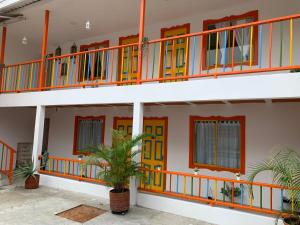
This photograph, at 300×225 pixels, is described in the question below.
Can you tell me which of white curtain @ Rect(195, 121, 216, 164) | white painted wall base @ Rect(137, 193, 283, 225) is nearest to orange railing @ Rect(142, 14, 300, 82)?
white curtain @ Rect(195, 121, 216, 164)

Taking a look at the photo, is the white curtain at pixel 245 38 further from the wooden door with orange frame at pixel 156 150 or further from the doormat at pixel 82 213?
the doormat at pixel 82 213

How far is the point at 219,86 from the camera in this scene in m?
4.62

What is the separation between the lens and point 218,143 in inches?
260

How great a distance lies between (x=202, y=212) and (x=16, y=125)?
319 inches

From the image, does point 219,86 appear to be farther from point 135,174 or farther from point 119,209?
point 119,209

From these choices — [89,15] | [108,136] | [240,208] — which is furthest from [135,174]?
[89,15]

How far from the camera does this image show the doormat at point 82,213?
15.9 ft

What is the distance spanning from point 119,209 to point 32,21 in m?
6.97

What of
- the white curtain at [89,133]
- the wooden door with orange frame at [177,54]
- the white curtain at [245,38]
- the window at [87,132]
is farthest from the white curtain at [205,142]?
the white curtain at [89,133]

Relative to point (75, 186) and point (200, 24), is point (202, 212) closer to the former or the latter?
point (75, 186)

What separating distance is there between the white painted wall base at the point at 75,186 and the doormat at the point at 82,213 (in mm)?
721

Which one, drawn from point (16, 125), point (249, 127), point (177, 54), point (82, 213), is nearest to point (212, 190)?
point (249, 127)

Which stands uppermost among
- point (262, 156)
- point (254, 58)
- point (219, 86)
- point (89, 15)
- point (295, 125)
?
point (89, 15)

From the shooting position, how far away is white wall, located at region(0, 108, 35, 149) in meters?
9.38
